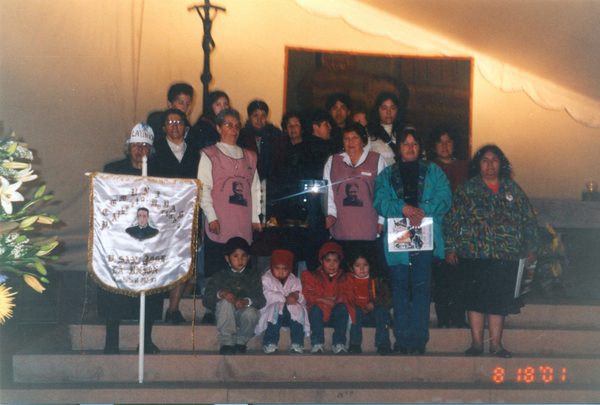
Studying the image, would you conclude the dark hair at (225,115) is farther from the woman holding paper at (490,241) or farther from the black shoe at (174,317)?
the woman holding paper at (490,241)

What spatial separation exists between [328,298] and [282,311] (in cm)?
36

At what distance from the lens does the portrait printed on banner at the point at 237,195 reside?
434 cm

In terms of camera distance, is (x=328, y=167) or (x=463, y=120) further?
(x=463, y=120)

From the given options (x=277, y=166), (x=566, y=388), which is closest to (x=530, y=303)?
(x=566, y=388)

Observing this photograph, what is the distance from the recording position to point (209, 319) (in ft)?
14.5

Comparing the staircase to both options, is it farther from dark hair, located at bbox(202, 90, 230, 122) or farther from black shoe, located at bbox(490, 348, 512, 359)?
dark hair, located at bbox(202, 90, 230, 122)

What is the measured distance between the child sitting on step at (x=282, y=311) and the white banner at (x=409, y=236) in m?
0.80

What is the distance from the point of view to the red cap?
4281mm

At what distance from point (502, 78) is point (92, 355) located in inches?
208

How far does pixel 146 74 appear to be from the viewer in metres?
5.91

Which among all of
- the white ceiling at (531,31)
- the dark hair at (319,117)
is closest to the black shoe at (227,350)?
the dark hair at (319,117)

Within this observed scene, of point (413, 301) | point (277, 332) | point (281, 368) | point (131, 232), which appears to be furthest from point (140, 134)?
point (413, 301)

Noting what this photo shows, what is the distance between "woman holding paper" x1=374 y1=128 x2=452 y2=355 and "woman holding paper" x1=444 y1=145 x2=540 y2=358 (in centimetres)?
20

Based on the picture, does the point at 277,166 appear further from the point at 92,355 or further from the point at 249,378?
the point at 92,355
